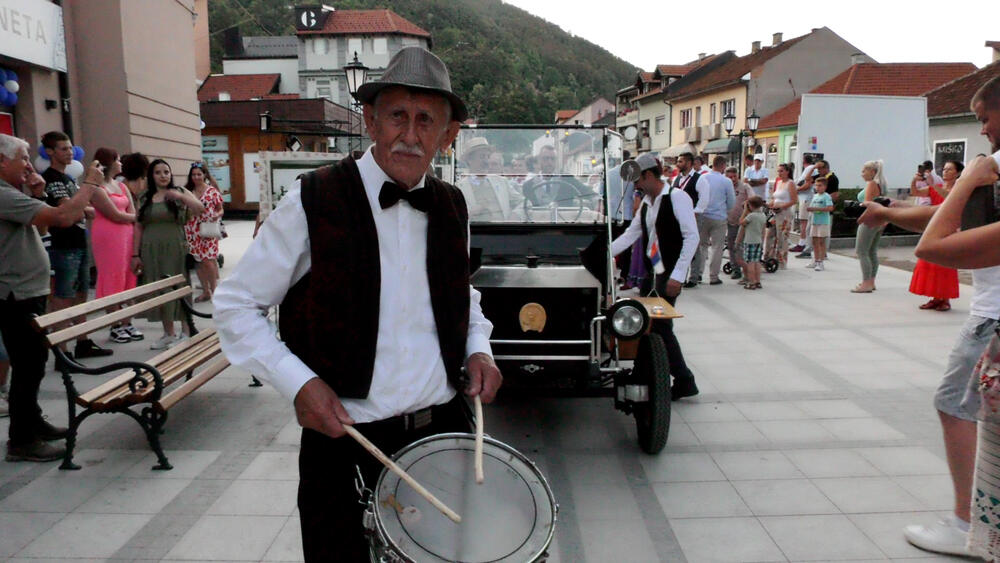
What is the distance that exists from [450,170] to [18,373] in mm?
3320

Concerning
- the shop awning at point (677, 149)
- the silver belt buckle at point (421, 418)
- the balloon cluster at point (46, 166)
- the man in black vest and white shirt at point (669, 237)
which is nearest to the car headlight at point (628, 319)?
the man in black vest and white shirt at point (669, 237)

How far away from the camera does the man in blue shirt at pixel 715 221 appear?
1138cm

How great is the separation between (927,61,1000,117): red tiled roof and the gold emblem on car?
24281 mm

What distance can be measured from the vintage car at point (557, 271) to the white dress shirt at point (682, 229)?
15.3 inches

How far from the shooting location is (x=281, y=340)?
2051 millimetres

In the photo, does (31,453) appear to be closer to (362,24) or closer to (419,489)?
(419,489)

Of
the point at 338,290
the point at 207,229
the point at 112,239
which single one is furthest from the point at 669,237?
the point at 207,229

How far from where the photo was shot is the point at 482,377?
218cm

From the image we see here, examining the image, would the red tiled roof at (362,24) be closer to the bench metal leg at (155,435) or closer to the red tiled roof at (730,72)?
the red tiled roof at (730,72)

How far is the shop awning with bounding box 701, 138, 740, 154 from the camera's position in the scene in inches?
1492

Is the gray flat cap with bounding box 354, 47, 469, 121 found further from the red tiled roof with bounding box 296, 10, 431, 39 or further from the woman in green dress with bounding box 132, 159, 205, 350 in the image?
the red tiled roof with bounding box 296, 10, 431, 39

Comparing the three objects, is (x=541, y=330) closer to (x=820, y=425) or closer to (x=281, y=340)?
(x=820, y=425)

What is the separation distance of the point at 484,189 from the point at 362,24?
71137mm

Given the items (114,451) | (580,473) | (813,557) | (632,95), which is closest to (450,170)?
(580,473)
